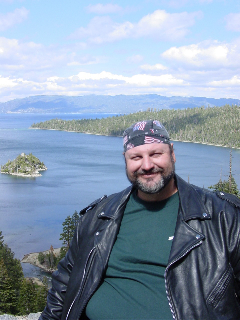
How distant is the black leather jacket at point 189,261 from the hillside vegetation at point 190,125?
9347 cm

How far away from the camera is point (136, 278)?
6.37 feet

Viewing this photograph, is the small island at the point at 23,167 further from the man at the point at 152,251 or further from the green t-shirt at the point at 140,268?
the green t-shirt at the point at 140,268

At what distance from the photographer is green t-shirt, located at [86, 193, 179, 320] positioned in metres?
1.87

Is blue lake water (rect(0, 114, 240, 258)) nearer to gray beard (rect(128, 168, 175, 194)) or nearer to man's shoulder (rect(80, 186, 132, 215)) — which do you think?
man's shoulder (rect(80, 186, 132, 215))

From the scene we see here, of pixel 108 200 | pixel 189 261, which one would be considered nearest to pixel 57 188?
pixel 108 200

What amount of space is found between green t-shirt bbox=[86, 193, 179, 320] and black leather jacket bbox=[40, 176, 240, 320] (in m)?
0.06

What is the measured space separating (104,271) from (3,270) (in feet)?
46.1

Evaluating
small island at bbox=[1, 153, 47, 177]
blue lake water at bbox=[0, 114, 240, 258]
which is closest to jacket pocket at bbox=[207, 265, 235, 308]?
blue lake water at bbox=[0, 114, 240, 258]

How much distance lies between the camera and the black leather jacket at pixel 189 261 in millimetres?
1736

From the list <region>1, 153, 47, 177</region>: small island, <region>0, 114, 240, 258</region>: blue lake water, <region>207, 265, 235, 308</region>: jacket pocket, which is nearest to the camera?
<region>207, 265, 235, 308</region>: jacket pocket

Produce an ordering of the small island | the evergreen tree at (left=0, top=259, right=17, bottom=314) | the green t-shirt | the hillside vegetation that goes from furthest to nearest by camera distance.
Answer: the hillside vegetation
the small island
the evergreen tree at (left=0, top=259, right=17, bottom=314)
the green t-shirt

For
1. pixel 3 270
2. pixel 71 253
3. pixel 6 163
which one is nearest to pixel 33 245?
pixel 3 270

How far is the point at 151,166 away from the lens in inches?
83.4

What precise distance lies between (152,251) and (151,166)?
481mm
